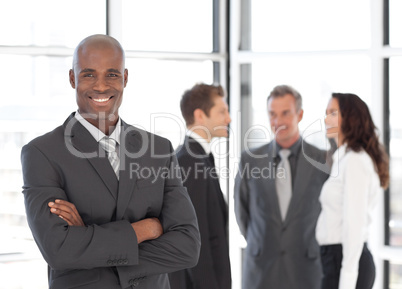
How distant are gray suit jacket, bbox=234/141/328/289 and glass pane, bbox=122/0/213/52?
1.01 meters

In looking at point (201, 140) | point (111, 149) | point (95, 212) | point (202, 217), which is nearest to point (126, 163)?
point (111, 149)

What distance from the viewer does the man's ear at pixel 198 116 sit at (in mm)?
3557

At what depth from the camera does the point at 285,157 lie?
3744mm

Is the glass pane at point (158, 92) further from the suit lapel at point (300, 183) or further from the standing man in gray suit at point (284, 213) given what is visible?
the suit lapel at point (300, 183)

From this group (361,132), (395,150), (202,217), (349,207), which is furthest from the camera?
(395,150)

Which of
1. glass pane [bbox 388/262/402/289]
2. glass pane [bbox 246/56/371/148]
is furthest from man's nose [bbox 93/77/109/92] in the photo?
glass pane [bbox 388/262/402/289]

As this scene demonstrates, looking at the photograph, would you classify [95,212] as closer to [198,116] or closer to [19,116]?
[198,116]

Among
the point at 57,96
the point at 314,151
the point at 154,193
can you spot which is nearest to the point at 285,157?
the point at 314,151

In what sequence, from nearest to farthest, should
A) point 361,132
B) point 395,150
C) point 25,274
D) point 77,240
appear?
point 77,240 < point 361,132 < point 25,274 < point 395,150

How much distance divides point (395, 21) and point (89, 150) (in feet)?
8.96

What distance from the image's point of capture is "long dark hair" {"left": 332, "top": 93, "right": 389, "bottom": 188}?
351 centimetres

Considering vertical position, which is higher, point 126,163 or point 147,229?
point 126,163

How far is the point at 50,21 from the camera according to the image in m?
3.76

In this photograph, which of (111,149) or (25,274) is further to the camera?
(25,274)
